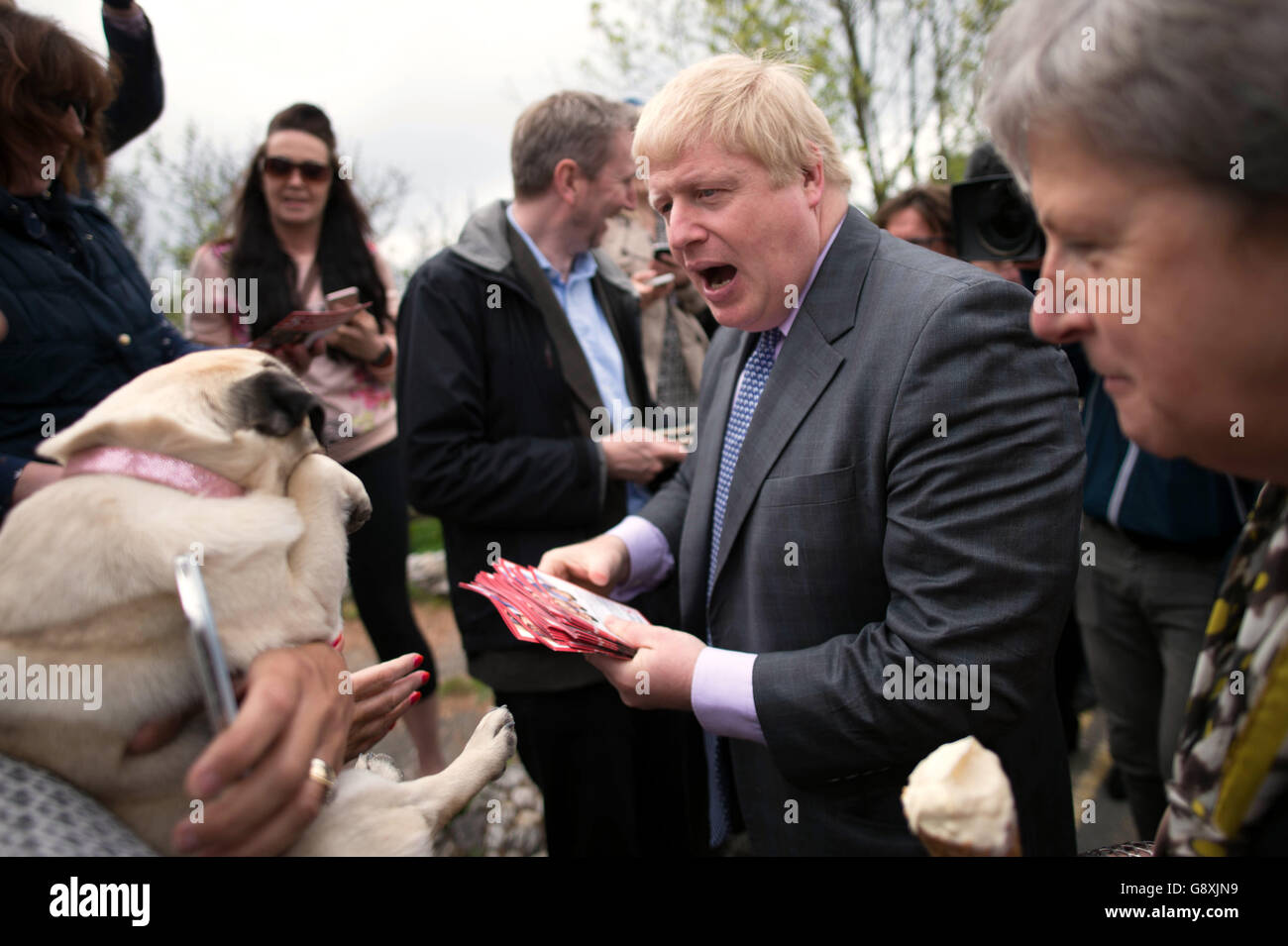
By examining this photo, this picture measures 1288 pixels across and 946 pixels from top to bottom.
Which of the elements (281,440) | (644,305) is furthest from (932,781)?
(644,305)

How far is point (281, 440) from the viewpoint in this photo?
1581 mm

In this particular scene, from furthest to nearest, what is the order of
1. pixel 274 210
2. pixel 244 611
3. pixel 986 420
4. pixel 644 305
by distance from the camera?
pixel 644 305, pixel 274 210, pixel 986 420, pixel 244 611

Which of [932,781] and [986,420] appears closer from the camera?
[932,781]

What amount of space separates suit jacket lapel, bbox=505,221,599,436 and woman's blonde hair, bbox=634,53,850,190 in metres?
1.30

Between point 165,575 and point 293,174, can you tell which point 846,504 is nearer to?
point 165,575

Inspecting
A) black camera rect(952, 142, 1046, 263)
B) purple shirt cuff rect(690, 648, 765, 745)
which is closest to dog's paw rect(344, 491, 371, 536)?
purple shirt cuff rect(690, 648, 765, 745)

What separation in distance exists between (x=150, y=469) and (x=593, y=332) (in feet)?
8.08

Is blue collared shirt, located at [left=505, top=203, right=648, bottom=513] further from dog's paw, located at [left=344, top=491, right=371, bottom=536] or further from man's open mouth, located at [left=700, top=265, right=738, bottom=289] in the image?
dog's paw, located at [left=344, top=491, right=371, bottom=536]

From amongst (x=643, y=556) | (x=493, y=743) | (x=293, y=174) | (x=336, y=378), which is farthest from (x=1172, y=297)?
(x=293, y=174)

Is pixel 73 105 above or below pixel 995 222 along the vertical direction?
above

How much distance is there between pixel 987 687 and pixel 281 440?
1.56 m

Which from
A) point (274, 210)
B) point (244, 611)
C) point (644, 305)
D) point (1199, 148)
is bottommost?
point (244, 611)

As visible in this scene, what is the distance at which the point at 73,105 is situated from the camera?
2344 mm
